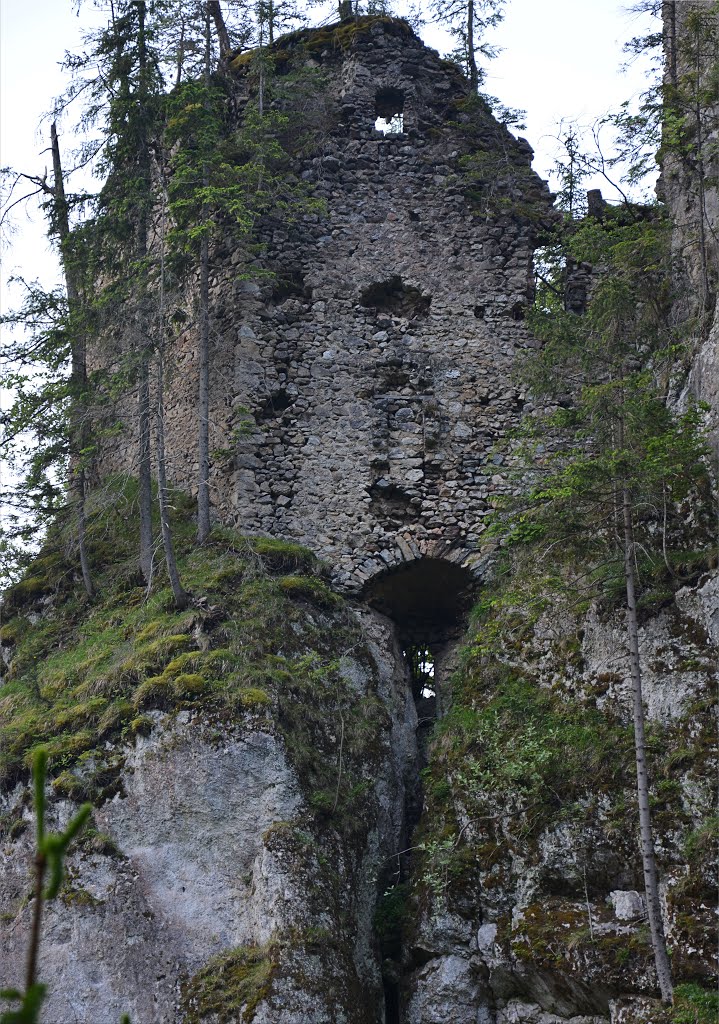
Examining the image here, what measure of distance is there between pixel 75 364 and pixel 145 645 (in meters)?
4.44

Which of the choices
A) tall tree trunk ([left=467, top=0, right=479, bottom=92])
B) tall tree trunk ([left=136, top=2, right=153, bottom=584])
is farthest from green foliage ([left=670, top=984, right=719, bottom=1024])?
tall tree trunk ([left=467, top=0, right=479, bottom=92])

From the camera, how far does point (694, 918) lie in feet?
34.7

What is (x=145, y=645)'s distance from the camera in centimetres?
1383

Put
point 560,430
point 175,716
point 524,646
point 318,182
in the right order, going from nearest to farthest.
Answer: point 175,716 → point 524,646 → point 560,430 → point 318,182

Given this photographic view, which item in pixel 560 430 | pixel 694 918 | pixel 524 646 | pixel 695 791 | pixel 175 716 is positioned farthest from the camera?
pixel 560 430

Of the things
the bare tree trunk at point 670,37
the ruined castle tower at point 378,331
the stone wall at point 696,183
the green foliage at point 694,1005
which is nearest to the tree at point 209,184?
the ruined castle tower at point 378,331

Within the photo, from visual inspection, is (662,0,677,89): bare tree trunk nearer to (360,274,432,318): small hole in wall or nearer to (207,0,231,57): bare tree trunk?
(360,274,432,318): small hole in wall

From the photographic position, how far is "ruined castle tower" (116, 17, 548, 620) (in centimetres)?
1557

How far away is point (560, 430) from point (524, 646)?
3.42 metres

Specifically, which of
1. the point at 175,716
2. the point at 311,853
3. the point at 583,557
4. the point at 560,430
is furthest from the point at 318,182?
the point at 311,853

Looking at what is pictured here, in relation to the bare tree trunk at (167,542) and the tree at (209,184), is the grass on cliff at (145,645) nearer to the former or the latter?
the bare tree trunk at (167,542)

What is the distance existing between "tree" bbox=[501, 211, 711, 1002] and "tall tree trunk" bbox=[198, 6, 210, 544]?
11.7ft

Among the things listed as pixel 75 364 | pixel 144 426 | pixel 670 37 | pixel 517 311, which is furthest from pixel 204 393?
pixel 670 37

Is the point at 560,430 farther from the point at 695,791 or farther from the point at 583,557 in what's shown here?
the point at 695,791
